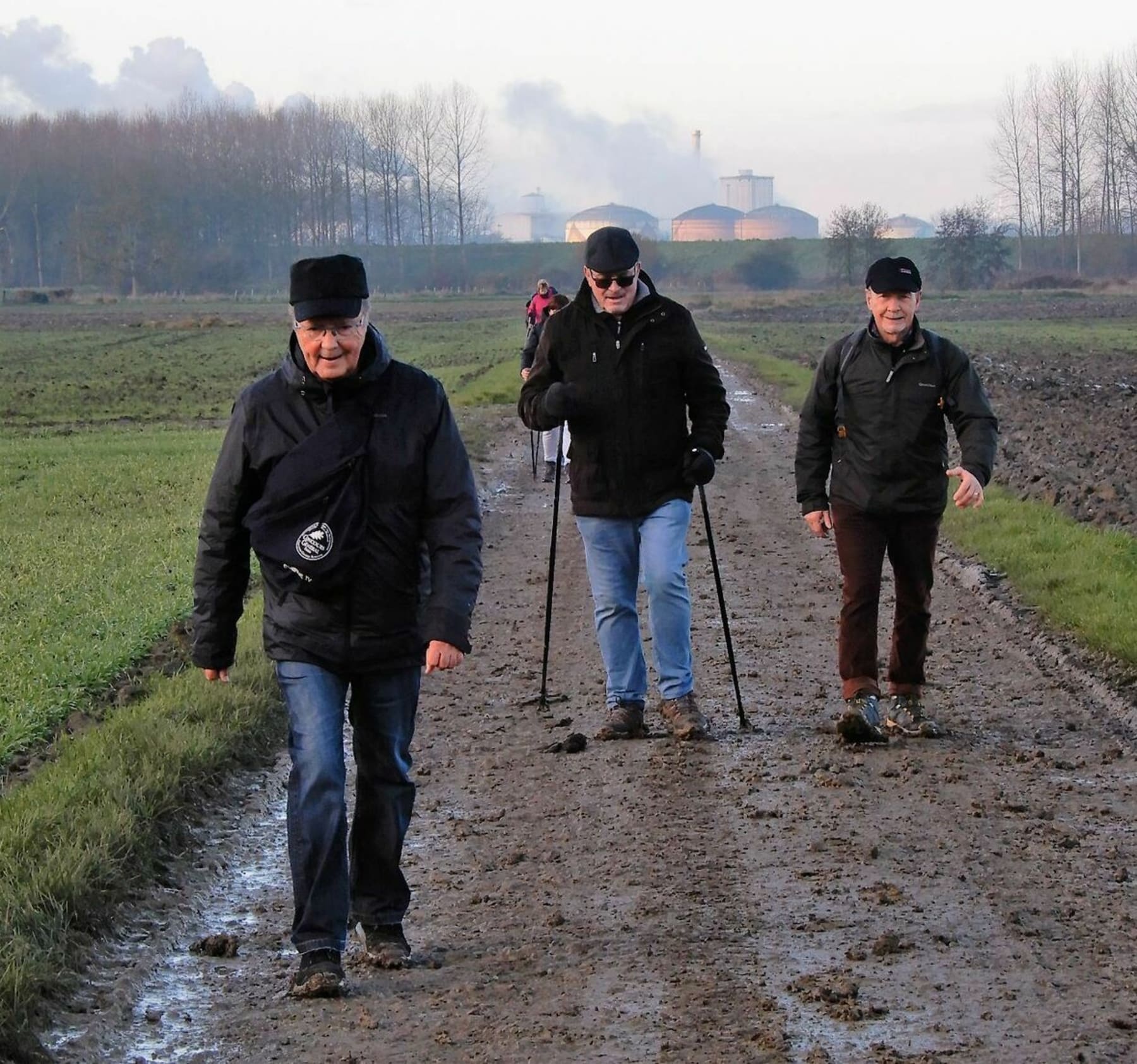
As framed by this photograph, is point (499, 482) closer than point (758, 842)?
No

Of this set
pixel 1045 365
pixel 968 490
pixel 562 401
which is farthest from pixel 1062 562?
pixel 1045 365

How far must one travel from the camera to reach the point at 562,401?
26.1ft

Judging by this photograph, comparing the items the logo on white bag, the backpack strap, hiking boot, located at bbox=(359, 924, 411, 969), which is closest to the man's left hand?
the logo on white bag

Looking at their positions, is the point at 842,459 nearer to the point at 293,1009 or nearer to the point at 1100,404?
the point at 293,1009

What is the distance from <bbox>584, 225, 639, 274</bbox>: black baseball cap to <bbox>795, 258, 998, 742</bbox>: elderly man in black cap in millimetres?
1047

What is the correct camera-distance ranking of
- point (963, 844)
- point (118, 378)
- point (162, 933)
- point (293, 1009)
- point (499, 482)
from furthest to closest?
point (118, 378), point (499, 482), point (963, 844), point (162, 933), point (293, 1009)

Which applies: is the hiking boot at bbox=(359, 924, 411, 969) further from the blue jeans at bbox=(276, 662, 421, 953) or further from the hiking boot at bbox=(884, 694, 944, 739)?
the hiking boot at bbox=(884, 694, 944, 739)

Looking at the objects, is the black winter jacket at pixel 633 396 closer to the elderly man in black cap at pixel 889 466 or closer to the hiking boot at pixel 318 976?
the elderly man in black cap at pixel 889 466

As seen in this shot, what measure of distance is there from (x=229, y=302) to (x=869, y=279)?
10575cm

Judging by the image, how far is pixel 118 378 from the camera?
41250 mm

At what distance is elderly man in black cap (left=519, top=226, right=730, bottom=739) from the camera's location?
7.98 meters

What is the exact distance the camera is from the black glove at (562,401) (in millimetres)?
7961

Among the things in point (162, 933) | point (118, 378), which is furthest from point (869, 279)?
point (118, 378)

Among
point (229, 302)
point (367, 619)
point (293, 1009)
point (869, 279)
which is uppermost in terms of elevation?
point (229, 302)
